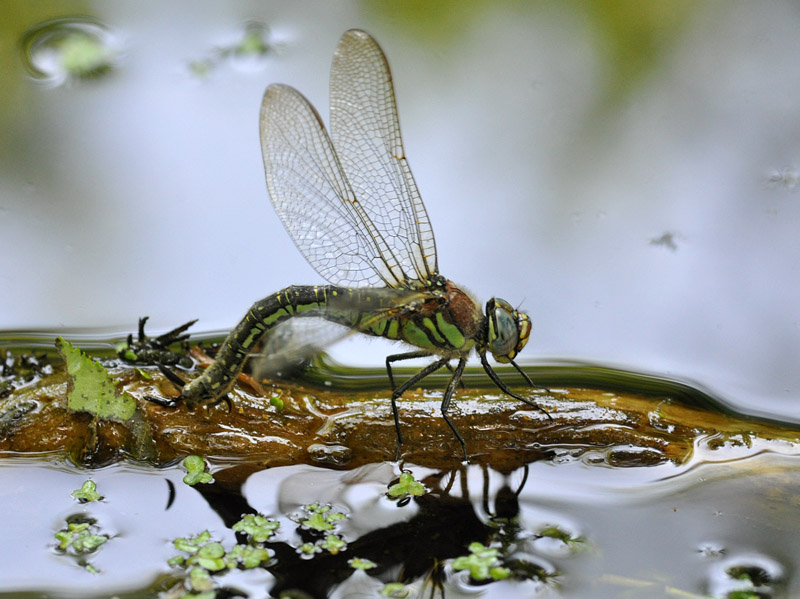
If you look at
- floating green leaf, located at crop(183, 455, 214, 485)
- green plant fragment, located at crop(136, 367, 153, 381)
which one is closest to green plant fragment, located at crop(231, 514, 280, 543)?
floating green leaf, located at crop(183, 455, 214, 485)

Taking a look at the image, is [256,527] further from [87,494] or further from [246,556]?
[87,494]

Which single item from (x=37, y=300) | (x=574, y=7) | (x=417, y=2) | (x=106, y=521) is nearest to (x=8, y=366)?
(x=37, y=300)

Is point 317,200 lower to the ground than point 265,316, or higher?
higher

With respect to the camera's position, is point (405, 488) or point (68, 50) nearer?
point (405, 488)

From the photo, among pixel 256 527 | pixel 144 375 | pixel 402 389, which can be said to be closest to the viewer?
pixel 256 527

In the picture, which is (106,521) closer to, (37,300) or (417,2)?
(37,300)

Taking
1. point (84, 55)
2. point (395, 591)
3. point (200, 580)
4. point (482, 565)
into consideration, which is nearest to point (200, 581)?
point (200, 580)
